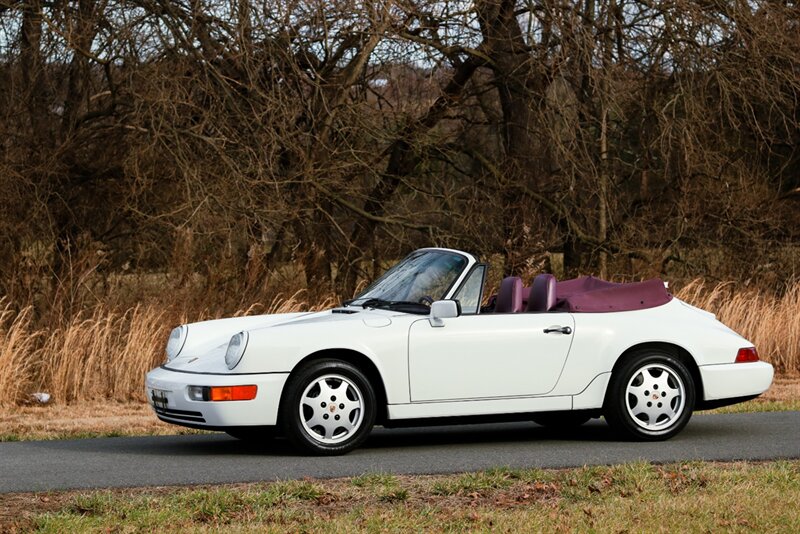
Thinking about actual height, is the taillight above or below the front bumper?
above

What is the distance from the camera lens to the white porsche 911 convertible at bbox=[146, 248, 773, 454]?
28.7ft

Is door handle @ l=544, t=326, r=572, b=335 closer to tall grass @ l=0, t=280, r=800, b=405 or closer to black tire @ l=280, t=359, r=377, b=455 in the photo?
black tire @ l=280, t=359, r=377, b=455

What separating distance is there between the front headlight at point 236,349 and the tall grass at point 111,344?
205 inches

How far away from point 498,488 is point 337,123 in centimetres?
1156

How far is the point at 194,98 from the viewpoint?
17516 mm

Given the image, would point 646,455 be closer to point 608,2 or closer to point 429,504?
point 429,504

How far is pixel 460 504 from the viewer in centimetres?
704

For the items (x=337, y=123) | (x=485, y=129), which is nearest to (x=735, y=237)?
(x=485, y=129)

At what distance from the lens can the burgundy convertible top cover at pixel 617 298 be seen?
961 centimetres

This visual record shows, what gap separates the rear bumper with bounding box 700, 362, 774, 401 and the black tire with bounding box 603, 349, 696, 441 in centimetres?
14

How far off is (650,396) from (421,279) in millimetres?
1776

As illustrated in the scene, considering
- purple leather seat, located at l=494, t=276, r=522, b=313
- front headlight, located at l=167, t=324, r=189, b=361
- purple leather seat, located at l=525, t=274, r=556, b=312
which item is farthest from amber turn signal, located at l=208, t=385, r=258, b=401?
purple leather seat, located at l=525, t=274, r=556, b=312

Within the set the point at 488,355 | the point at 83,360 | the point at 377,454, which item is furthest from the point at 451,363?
the point at 83,360

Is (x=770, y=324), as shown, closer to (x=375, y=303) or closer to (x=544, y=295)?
(x=544, y=295)
